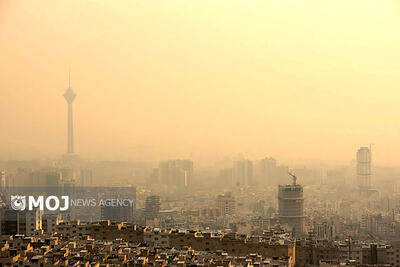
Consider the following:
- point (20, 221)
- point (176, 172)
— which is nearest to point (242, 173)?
point (176, 172)

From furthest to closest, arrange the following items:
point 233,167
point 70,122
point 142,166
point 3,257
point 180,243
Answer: point 233,167
point 142,166
point 70,122
point 180,243
point 3,257

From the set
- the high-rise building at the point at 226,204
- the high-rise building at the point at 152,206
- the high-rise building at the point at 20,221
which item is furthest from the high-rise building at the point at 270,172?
the high-rise building at the point at 20,221

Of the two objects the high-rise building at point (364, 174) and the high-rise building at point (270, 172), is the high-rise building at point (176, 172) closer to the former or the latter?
the high-rise building at point (270, 172)

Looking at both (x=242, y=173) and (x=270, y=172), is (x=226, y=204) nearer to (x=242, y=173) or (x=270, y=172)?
(x=242, y=173)

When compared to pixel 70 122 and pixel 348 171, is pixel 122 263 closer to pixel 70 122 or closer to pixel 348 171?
pixel 70 122

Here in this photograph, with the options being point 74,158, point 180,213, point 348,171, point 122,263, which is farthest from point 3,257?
point 348,171

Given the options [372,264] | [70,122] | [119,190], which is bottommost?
[372,264]

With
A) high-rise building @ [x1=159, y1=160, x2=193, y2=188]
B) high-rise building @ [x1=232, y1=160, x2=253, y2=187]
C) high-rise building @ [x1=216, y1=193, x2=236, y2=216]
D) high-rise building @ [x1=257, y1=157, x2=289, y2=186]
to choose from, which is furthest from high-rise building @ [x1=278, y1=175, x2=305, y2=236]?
high-rise building @ [x1=159, y1=160, x2=193, y2=188]
